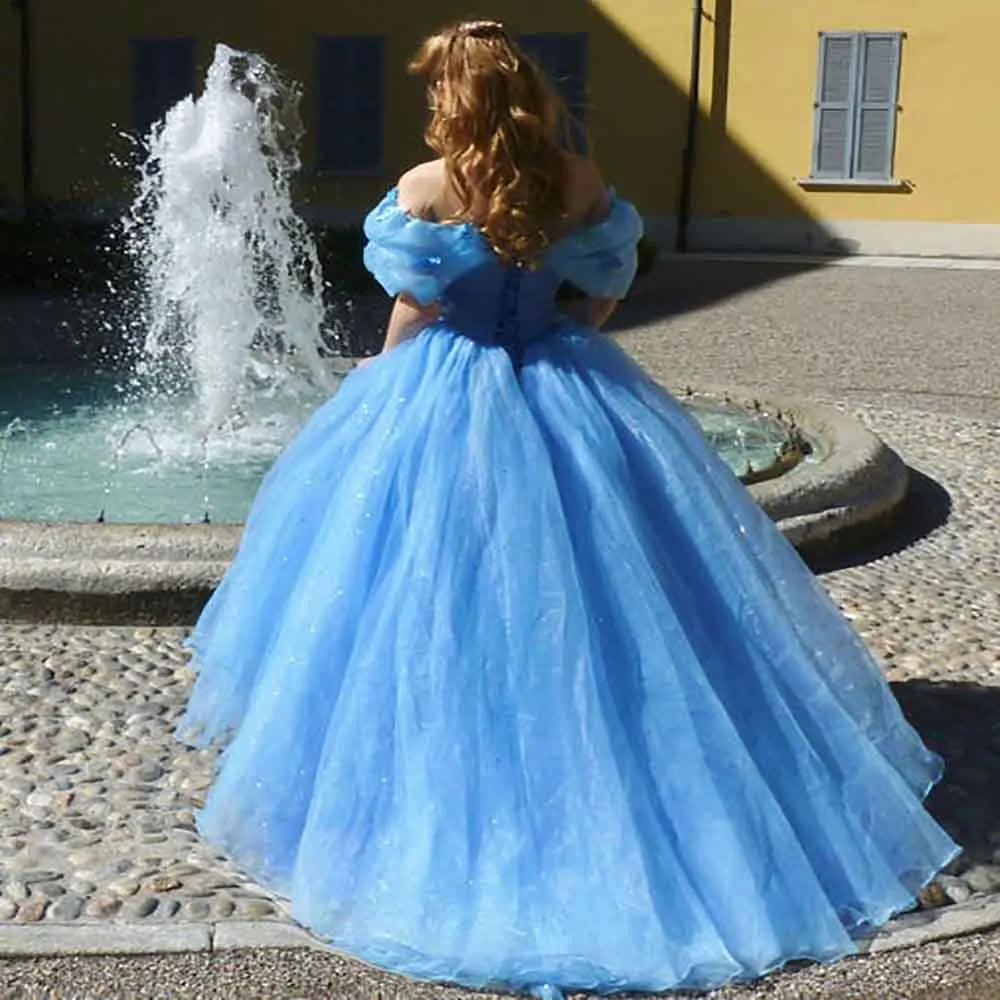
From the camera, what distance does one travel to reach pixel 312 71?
18.4m

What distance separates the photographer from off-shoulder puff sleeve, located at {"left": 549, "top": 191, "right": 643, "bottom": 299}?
305 centimetres

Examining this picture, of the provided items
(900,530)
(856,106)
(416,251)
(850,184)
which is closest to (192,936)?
(416,251)

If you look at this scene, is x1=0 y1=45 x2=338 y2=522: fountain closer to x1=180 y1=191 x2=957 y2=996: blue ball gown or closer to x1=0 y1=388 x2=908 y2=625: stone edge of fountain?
x1=0 y1=388 x2=908 y2=625: stone edge of fountain

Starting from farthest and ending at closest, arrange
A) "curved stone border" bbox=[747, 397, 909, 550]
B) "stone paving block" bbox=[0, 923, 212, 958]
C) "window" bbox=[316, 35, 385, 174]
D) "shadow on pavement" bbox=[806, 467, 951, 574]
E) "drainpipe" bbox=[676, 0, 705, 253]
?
"window" bbox=[316, 35, 385, 174], "drainpipe" bbox=[676, 0, 705, 253], "shadow on pavement" bbox=[806, 467, 951, 574], "curved stone border" bbox=[747, 397, 909, 550], "stone paving block" bbox=[0, 923, 212, 958]

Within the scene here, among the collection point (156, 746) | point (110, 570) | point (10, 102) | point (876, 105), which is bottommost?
point (156, 746)

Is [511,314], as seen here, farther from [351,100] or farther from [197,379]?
[351,100]

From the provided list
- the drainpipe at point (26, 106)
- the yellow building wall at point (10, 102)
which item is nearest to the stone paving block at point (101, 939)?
the drainpipe at point (26, 106)

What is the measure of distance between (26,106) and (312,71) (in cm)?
336

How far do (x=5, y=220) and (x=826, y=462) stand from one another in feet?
34.0

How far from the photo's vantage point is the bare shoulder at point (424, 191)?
2.95 m

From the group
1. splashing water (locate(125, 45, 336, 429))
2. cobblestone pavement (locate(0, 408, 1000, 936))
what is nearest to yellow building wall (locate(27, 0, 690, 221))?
splashing water (locate(125, 45, 336, 429))

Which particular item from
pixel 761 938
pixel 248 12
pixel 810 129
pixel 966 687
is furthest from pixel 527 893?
pixel 248 12

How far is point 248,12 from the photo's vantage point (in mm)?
18547

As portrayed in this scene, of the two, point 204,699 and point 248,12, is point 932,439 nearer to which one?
point 204,699
